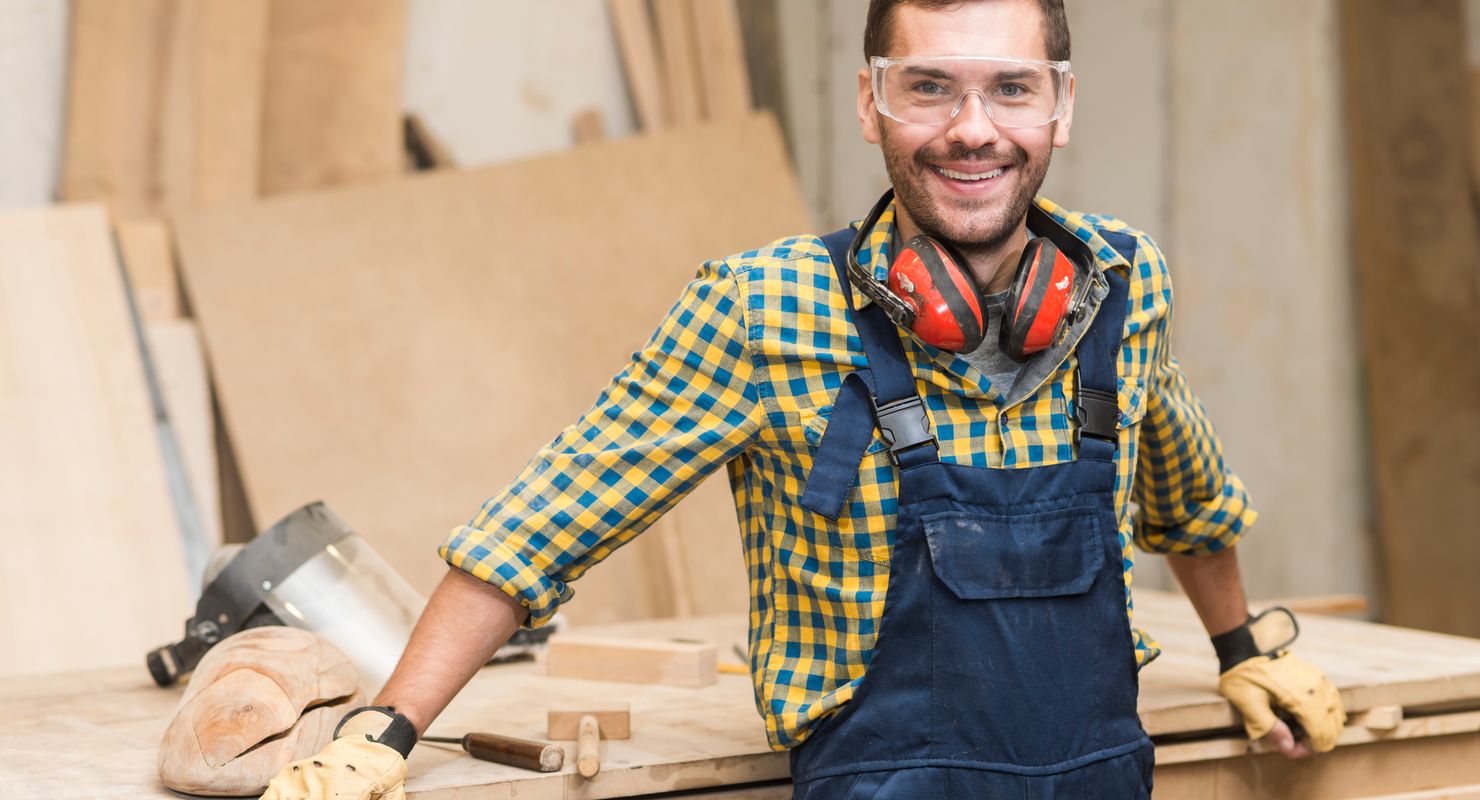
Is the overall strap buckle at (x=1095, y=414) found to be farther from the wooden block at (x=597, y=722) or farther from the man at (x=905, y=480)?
the wooden block at (x=597, y=722)

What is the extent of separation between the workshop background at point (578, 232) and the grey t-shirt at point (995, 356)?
2.18m

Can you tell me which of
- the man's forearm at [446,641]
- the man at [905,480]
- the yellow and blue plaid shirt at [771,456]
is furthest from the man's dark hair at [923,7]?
the man's forearm at [446,641]

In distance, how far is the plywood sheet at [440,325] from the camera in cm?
386

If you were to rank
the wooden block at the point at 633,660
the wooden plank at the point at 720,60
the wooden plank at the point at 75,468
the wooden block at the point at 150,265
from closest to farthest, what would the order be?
the wooden block at the point at 633,660
the wooden plank at the point at 75,468
the wooden block at the point at 150,265
the wooden plank at the point at 720,60

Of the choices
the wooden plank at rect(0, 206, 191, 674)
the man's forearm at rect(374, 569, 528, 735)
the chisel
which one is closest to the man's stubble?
the man's forearm at rect(374, 569, 528, 735)

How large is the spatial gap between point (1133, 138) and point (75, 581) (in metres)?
3.46

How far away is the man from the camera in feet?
5.74

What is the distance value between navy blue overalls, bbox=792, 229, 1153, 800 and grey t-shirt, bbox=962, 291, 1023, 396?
116 millimetres

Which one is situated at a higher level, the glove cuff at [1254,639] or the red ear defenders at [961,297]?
the red ear defenders at [961,297]

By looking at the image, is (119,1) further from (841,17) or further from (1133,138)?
(1133,138)

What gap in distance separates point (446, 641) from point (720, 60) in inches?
118

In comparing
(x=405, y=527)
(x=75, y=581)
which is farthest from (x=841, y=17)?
(x=75, y=581)

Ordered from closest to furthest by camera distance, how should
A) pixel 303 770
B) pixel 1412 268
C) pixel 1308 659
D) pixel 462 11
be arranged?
pixel 303 770, pixel 1308 659, pixel 462 11, pixel 1412 268

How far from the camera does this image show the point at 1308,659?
248 cm
